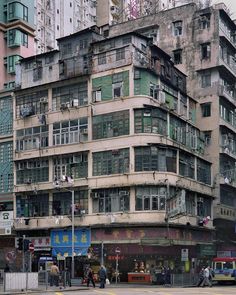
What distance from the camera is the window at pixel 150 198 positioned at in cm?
4484

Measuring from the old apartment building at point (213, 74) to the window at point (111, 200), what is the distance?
1390 centimetres

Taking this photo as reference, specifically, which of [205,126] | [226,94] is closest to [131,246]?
[205,126]

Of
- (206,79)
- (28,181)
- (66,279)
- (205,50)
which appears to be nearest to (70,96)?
(28,181)

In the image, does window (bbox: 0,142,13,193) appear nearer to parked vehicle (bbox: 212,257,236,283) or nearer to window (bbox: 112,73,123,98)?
window (bbox: 112,73,123,98)

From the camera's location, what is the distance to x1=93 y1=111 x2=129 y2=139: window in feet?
152

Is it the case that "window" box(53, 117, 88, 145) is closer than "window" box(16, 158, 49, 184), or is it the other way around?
"window" box(53, 117, 88, 145)

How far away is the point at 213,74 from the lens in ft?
194

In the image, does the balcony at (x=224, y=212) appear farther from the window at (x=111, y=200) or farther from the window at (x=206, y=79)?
the window at (x=111, y=200)

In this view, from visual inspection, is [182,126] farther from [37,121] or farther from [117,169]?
[37,121]

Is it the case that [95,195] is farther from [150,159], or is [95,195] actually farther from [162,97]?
[162,97]

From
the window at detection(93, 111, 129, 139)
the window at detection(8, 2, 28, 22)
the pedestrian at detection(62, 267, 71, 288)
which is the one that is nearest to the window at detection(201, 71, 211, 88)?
the window at detection(93, 111, 129, 139)

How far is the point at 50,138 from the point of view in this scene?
50.6 meters

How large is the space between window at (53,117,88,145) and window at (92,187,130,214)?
4801 mm

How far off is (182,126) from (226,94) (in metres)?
10.5
